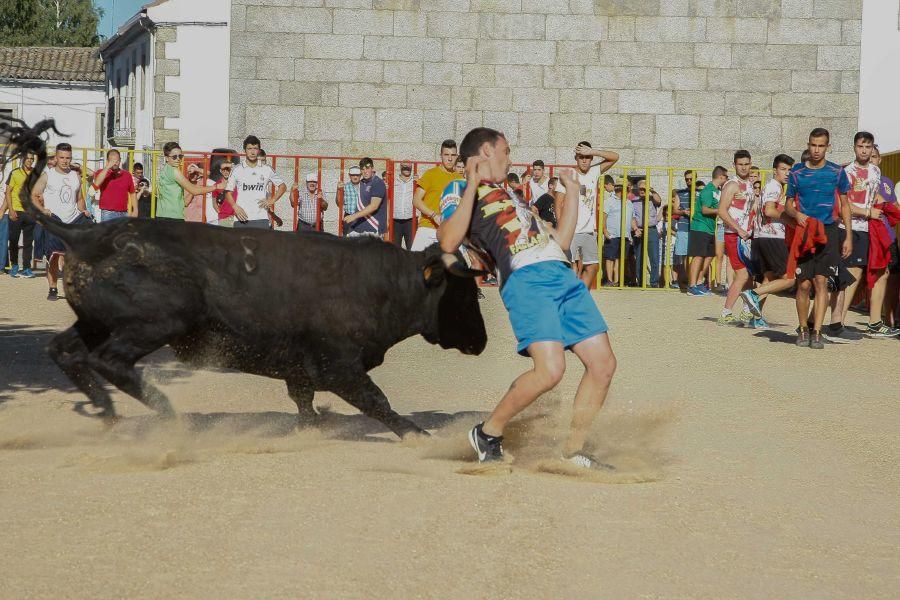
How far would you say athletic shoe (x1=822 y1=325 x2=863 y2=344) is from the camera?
1245 cm

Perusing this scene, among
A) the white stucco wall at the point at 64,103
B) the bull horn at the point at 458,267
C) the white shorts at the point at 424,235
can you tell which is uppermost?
the white stucco wall at the point at 64,103

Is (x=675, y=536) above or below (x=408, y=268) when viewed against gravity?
below

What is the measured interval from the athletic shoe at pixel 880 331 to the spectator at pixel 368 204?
21.4ft

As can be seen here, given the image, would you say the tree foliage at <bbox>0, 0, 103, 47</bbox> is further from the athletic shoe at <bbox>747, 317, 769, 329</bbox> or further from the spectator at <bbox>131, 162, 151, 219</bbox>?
the athletic shoe at <bbox>747, 317, 769, 329</bbox>

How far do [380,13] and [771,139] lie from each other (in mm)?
6699

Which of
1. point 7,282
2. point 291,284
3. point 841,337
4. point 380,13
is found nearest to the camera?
point 291,284

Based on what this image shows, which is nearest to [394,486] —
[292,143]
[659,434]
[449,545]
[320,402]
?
[449,545]

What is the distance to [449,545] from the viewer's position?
4781mm

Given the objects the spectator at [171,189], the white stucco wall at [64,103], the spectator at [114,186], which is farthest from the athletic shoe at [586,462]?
the white stucco wall at [64,103]

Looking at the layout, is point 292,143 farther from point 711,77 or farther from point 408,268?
point 408,268

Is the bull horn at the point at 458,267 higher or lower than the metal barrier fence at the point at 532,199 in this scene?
lower

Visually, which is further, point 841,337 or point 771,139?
point 771,139

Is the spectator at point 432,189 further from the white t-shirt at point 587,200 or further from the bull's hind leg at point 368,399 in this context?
the bull's hind leg at point 368,399

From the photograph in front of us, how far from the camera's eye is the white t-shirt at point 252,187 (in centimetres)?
1387
